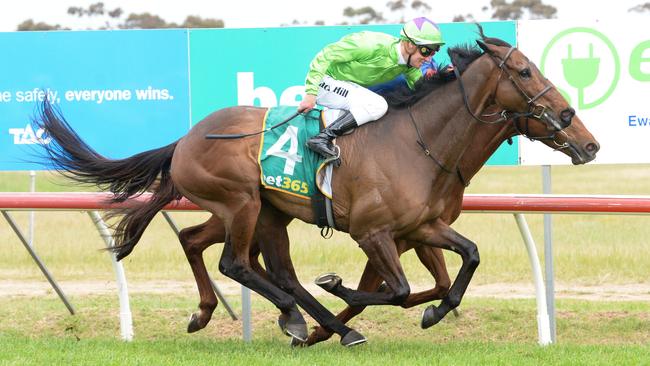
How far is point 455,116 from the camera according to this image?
618cm

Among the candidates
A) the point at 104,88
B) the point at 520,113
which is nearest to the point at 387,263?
the point at 520,113

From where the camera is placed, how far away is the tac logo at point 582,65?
25.0ft

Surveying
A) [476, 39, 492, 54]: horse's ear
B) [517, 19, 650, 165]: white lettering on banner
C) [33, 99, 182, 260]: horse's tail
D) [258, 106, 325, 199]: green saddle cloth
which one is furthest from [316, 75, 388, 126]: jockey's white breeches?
[517, 19, 650, 165]: white lettering on banner

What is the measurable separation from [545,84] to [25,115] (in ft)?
13.3

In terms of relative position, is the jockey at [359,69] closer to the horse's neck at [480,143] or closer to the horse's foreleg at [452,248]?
the horse's neck at [480,143]

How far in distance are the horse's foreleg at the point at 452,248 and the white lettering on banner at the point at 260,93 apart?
84.1 inches

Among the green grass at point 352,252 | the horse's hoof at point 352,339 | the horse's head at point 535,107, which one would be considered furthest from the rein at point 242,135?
the green grass at point 352,252

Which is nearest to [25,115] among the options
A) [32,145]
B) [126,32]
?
[32,145]

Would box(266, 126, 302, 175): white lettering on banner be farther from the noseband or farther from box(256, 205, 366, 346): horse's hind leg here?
the noseband

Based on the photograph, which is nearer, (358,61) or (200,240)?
(358,61)

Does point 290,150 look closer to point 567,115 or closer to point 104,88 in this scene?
point 567,115

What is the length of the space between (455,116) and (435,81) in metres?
0.28

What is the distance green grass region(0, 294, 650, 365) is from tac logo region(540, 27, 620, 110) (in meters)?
1.65

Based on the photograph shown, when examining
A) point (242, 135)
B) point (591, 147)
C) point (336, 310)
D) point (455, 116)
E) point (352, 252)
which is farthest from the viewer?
point (352, 252)
